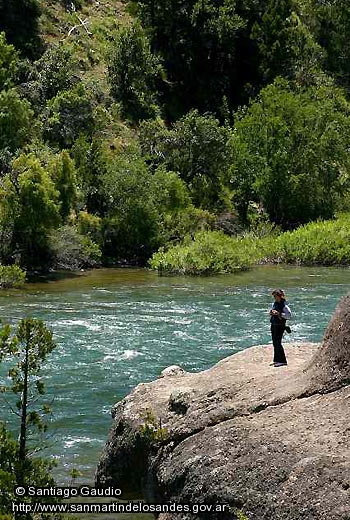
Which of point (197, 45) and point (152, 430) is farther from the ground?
point (197, 45)

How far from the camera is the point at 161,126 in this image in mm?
62812

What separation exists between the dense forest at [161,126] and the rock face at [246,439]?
28051mm

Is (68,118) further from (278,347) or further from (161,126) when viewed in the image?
(278,347)

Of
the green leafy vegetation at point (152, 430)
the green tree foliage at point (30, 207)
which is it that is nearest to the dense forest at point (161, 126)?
the green tree foliage at point (30, 207)

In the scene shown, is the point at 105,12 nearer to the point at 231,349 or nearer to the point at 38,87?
the point at 38,87

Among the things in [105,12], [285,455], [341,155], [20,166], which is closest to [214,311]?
[20,166]

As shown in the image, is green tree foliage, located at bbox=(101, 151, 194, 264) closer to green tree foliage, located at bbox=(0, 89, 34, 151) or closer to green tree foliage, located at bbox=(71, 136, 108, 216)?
green tree foliage, located at bbox=(71, 136, 108, 216)

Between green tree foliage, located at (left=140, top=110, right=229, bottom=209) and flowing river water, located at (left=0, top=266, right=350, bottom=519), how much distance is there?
13.9m

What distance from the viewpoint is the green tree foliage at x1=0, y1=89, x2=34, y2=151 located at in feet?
173

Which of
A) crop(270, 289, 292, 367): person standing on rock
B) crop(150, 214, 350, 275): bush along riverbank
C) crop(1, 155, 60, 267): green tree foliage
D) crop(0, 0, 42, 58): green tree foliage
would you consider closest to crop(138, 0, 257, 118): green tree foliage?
crop(0, 0, 42, 58): green tree foliage

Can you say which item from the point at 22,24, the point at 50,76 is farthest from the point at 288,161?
the point at 22,24

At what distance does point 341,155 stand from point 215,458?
164 ft

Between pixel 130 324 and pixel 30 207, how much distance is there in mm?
13833

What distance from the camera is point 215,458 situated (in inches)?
483
